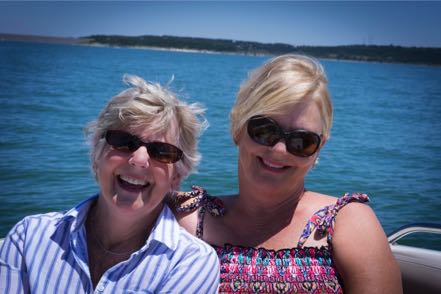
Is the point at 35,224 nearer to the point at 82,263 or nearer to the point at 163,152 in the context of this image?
the point at 82,263

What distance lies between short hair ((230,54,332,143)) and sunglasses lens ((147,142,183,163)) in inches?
16.8

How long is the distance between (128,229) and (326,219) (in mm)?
989

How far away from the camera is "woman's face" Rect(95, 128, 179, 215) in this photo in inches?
83.7

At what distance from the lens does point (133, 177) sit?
2.12 metres

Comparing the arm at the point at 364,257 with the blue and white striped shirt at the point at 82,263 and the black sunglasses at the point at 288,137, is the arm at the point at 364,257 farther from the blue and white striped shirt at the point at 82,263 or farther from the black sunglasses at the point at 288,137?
the blue and white striped shirt at the point at 82,263

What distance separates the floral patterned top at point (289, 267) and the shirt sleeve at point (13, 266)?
0.93 metres

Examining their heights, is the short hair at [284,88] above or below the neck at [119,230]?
above

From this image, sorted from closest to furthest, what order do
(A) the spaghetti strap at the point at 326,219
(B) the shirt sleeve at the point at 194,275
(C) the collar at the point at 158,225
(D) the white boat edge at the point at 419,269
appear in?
1. (B) the shirt sleeve at the point at 194,275
2. (C) the collar at the point at 158,225
3. (A) the spaghetti strap at the point at 326,219
4. (D) the white boat edge at the point at 419,269

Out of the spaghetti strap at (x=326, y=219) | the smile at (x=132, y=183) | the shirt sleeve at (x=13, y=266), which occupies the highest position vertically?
the smile at (x=132, y=183)

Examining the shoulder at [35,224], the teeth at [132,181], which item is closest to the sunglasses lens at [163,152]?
the teeth at [132,181]

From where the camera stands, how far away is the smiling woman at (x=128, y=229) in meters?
2.03

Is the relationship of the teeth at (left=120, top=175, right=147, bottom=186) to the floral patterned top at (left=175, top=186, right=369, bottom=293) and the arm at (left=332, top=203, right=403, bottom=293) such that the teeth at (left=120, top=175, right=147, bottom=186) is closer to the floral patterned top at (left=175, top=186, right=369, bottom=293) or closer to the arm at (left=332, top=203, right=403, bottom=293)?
the floral patterned top at (left=175, top=186, right=369, bottom=293)

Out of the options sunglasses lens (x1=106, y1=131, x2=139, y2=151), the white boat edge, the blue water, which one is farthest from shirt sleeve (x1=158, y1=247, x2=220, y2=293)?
the white boat edge

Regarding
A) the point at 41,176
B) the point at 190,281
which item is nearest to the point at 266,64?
the point at 190,281
